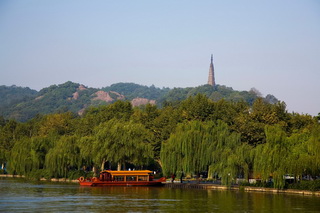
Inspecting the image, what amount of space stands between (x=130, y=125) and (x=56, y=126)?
38956 mm

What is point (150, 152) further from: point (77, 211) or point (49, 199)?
point (77, 211)

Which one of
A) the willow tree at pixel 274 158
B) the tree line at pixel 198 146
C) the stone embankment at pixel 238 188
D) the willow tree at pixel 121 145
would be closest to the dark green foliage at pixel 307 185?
the stone embankment at pixel 238 188

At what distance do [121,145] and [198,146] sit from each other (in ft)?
34.9

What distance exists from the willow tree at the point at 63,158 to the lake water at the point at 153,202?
17.2 metres

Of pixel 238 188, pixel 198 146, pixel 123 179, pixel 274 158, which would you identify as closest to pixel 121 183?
pixel 123 179

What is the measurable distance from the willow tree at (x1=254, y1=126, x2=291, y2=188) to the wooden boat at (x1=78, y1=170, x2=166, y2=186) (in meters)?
15.3

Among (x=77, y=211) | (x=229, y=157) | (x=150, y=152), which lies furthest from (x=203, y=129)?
(x=77, y=211)

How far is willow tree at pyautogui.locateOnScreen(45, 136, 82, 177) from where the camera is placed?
7150 cm

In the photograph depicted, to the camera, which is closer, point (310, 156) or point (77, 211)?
point (77, 211)

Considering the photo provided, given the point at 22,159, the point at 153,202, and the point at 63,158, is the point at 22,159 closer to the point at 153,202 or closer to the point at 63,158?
the point at 63,158

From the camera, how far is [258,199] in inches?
1842

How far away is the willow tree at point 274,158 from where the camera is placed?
51.8 metres

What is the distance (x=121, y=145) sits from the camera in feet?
229

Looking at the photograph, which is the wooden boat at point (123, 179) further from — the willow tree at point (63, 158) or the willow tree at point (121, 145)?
the willow tree at point (63, 158)
